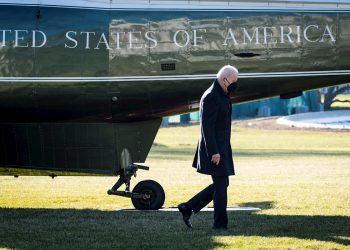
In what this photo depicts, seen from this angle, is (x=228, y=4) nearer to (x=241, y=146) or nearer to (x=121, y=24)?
(x=121, y=24)

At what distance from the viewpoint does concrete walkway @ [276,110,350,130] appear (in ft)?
183

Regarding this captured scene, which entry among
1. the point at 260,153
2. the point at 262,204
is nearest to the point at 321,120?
the point at 260,153

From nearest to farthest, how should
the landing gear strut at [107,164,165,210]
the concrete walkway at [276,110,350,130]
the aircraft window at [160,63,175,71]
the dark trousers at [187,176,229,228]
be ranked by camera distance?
the dark trousers at [187,176,229,228] < the aircraft window at [160,63,175,71] < the landing gear strut at [107,164,165,210] < the concrete walkway at [276,110,350,130]

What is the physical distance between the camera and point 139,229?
10969mm

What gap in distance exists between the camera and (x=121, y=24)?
12938 millimetres

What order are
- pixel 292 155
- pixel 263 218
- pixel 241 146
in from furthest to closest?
1. pixel 241 146
2. pixel 292 155
3. pixel 263 218

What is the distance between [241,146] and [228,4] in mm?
26903

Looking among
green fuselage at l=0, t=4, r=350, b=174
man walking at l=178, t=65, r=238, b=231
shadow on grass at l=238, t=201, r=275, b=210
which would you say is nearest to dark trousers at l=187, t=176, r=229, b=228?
man walking at l=178, t=65, r=238, b=231

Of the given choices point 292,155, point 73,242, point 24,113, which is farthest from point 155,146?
point 73,242

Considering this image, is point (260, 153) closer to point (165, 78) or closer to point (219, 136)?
point (165, 78)

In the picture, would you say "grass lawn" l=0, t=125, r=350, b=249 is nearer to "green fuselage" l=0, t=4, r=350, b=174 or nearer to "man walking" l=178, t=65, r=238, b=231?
"man walking" l=178, t=65, r=238, b=231

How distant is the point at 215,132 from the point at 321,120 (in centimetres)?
5209

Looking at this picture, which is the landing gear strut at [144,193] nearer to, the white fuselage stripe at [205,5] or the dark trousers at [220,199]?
the white fuselage stripe at [205,5]

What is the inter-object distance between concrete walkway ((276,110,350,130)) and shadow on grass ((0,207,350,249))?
42.5 meters
